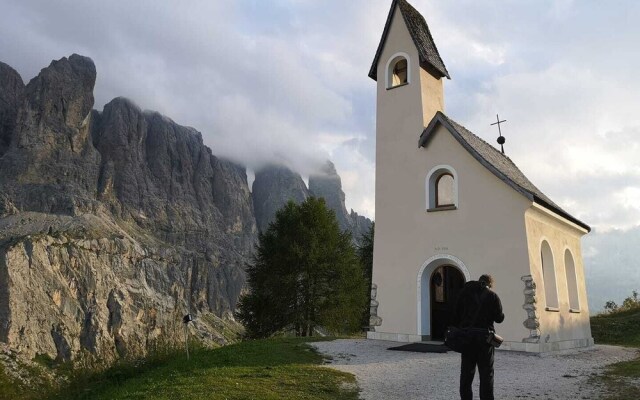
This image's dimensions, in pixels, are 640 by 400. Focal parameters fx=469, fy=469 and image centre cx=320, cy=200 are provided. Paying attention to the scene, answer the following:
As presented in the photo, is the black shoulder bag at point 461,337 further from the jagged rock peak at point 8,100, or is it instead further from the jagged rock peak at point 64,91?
the jagged rock peak at point 8,100

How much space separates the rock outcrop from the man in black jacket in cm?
9444

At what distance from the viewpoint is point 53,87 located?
476 ft

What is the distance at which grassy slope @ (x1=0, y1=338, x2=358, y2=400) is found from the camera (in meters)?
7.69

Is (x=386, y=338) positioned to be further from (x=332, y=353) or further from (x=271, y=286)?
(x=271, y=286)

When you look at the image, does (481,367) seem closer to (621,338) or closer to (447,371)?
(447,371)

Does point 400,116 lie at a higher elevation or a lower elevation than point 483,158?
higher

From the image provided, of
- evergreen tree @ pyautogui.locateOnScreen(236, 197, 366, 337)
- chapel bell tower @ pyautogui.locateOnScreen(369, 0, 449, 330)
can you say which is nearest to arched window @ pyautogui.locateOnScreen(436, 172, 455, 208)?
chapel bell tower @ pyautogui.locateOnScreen(369, 0, 449, 330)

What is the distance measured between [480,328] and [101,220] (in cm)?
14432

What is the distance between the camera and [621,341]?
21.1 m

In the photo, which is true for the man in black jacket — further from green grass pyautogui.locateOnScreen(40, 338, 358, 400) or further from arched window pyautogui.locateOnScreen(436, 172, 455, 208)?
arched window pyautogui.locateOnScreen(436, 172, 455, 208)

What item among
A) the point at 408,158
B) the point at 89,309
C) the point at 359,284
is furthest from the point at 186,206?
the point at 408,158

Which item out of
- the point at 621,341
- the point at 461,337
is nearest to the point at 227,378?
the point at 461,337

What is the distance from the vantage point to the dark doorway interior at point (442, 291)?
16062mm

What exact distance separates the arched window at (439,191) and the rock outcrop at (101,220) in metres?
87.4
